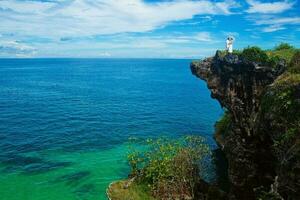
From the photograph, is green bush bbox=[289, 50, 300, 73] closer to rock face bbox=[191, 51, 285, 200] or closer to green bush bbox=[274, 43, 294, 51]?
rock face bbox=[191, 51, 285, 200]

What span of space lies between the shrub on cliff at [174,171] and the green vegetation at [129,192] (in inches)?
30.1

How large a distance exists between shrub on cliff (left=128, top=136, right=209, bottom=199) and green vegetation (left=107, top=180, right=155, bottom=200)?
2.51ft

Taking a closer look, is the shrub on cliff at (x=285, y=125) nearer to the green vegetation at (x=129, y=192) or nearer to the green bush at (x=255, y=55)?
the green bush at (x=255, y=55)

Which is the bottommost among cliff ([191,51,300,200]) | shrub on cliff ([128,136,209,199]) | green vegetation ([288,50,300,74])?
shrub on cliff ([128,136,209,199])

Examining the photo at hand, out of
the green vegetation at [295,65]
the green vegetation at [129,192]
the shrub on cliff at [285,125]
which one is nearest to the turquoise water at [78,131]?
the green vegetation at [129,192]

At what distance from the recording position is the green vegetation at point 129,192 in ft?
132

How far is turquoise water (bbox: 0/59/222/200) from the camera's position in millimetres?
50062

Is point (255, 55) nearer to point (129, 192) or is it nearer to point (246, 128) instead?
point (246, 128)

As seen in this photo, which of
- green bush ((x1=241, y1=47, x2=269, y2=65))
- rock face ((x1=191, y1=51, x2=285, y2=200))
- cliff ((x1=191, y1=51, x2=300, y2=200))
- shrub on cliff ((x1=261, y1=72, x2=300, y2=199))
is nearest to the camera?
shrub on cliff ((x1=261, y1=72, x2=300, y2=199))

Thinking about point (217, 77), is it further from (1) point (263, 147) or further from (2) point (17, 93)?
(2) point (17, 93)

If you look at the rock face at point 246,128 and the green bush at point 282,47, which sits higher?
the green bush at point 282,47

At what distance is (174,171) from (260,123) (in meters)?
12.5

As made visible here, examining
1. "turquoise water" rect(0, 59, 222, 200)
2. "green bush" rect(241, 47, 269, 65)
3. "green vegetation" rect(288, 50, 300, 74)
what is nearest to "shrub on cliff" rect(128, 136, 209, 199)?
"turquoise water" rect(0, 59, 222, 200)

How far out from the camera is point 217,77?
55.3 metres
